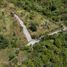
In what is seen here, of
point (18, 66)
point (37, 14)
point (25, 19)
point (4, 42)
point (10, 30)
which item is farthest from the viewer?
point (37, 14)

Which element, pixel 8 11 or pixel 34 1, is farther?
pixel 34 1

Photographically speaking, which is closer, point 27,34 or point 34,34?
point 27,34

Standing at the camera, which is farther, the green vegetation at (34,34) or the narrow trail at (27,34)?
the narrow trail at (27,34)

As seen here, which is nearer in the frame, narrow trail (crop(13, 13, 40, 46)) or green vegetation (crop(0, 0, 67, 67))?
green vegetation (crop(0, 0, 67, 67))

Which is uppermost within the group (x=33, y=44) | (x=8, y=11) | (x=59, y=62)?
(x=8, y=11)

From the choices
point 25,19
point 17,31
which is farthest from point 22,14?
point 17,31

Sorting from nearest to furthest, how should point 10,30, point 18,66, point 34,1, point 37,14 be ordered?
point 18,66 < point 10,30 < point 37,14 < point 34,1

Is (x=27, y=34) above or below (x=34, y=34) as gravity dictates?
above

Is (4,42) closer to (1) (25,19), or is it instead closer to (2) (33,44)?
(2) (33,44)
